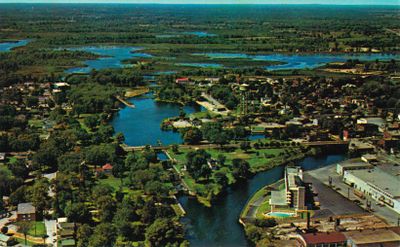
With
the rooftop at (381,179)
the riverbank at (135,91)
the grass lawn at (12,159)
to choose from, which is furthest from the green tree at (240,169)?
the riverbank at (135,91)

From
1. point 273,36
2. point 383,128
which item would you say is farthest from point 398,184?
point 273,36

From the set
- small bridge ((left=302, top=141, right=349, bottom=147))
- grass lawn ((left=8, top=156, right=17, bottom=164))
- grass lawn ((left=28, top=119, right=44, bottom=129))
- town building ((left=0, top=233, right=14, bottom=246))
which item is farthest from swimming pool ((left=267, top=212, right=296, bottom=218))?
grass lawn ((left=28, top=119, right=44, bottom=129))

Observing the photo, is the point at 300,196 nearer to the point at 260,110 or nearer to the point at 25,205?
the point at 25,205

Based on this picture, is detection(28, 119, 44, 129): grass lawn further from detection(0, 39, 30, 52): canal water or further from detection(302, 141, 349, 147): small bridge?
detection(0, 39, 30, 52): canal water

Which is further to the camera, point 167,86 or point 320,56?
point 320,56

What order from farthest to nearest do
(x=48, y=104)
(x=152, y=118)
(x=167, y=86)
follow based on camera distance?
(x=167, y=86)
(x=48, y=104)
(x=152, y=118)

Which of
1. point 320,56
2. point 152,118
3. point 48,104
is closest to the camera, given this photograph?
point 152,118
